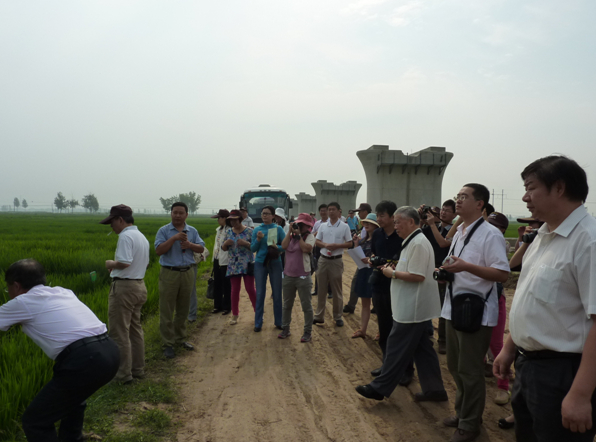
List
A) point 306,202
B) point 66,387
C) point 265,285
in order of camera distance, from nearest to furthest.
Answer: point 66,387 < point 265,285 < point 306,202

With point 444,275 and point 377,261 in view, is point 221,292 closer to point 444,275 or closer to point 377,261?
point 377,261

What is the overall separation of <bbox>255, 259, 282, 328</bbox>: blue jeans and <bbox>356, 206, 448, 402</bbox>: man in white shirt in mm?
2870

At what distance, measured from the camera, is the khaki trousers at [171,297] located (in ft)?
17.7

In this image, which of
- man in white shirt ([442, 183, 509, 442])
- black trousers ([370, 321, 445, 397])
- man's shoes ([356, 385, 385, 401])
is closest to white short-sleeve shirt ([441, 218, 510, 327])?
man in white shirt ([442, 183, 509, 442])

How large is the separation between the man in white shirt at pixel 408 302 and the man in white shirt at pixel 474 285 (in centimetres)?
44

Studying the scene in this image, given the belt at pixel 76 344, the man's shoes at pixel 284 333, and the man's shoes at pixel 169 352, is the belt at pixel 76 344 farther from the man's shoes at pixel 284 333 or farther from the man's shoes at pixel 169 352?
the man's shoes at pixel 284 333

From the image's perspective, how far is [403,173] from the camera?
14867 millimetres

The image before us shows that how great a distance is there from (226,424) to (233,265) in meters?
3.43

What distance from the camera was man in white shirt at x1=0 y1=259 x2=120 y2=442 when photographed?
2.75m

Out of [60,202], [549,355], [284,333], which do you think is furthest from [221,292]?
[60,202]

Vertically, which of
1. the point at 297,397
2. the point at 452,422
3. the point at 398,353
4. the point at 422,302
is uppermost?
the point at 422,302

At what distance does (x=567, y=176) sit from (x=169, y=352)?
4935 millimetres

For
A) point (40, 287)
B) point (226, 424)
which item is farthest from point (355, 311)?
point (40, 287)

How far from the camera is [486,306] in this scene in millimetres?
3199
